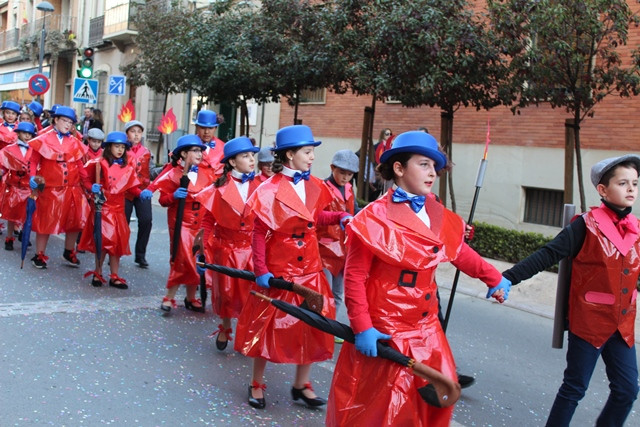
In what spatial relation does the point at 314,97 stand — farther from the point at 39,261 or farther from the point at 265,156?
the point at 265,156

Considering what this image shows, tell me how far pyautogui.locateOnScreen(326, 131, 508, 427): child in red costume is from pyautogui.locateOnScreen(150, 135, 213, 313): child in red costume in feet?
12.5

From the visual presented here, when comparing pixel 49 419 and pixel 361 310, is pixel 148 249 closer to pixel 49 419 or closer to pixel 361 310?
pixel 49 419

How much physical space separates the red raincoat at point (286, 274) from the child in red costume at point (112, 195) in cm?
394

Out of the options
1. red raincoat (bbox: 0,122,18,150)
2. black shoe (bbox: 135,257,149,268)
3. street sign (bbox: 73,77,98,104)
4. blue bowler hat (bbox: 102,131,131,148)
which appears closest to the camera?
blue bowler hat (bbox: 102,131,131,148)

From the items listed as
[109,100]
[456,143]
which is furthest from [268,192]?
[109,100]

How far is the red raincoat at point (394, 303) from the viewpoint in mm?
3430

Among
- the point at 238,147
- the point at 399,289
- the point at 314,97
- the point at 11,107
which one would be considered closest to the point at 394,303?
the point at 399,289

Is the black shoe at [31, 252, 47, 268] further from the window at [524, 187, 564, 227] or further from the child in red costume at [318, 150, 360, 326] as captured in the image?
the window at [524, 187, 564, 227]

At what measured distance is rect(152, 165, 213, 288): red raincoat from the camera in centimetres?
723

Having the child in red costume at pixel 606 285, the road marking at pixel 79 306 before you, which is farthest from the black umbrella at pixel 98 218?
the child in red costume at pixel 606 285

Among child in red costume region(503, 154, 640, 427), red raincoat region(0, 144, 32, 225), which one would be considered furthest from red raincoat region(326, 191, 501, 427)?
red raincoat region(0, 144, 32, 225)

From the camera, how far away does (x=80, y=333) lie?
6.46m

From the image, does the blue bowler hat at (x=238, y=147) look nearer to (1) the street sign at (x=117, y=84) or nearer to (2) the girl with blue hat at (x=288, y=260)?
(2) the girl with blue hat at (x=288, y=260)

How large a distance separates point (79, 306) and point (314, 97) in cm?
1300
